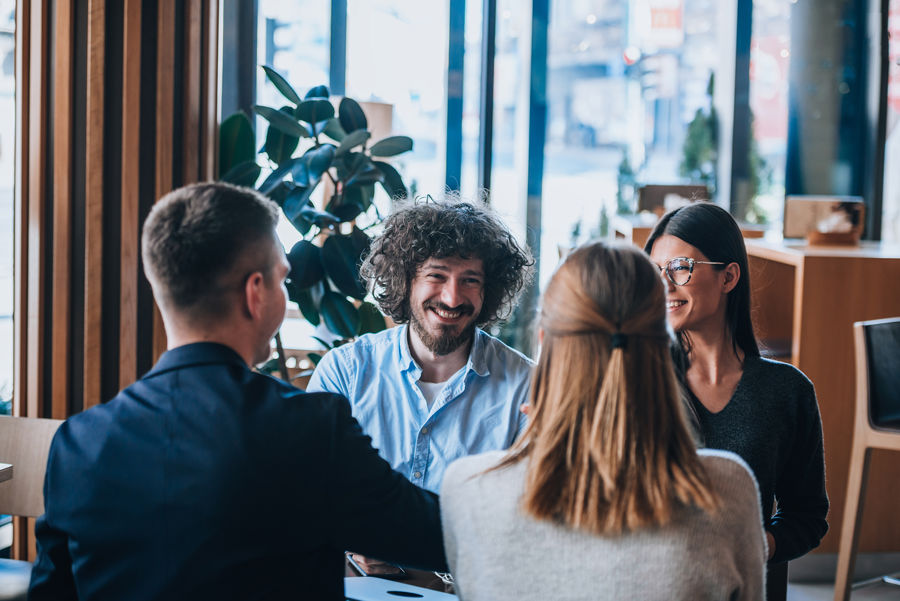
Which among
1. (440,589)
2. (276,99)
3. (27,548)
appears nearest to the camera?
(440,589)

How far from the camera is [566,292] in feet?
3.70

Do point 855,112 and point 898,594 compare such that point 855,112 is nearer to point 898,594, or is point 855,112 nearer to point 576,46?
point 576,46

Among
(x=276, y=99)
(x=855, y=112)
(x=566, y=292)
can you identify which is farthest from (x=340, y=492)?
(x=855, y=112)

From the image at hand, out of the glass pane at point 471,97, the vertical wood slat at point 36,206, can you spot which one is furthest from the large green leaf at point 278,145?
the glass pane at point 471,97

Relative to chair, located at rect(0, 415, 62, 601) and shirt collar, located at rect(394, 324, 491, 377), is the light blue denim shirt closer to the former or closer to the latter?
shirt collar, located at rect(394, 324, 491, 377)

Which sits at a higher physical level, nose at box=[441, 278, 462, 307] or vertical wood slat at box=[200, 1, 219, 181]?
vertical wood slat at box=[200, 1, 219, 181]

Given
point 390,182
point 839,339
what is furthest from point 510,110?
point 839,339

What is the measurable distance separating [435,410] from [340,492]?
32.4 inches

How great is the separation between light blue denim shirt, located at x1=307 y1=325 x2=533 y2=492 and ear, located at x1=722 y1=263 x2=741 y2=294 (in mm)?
545

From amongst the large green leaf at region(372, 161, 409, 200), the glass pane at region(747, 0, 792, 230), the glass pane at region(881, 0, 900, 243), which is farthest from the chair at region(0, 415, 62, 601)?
the glass pane at region(881, 0, 900, 243)

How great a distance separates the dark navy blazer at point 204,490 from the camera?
3.65 ft

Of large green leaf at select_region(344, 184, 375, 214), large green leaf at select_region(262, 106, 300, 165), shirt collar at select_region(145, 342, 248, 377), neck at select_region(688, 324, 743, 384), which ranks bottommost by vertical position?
neck at select_region(688, 324, 743, 384)

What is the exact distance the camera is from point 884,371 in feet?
9.63

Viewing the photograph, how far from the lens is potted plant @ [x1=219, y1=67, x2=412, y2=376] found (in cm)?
324
